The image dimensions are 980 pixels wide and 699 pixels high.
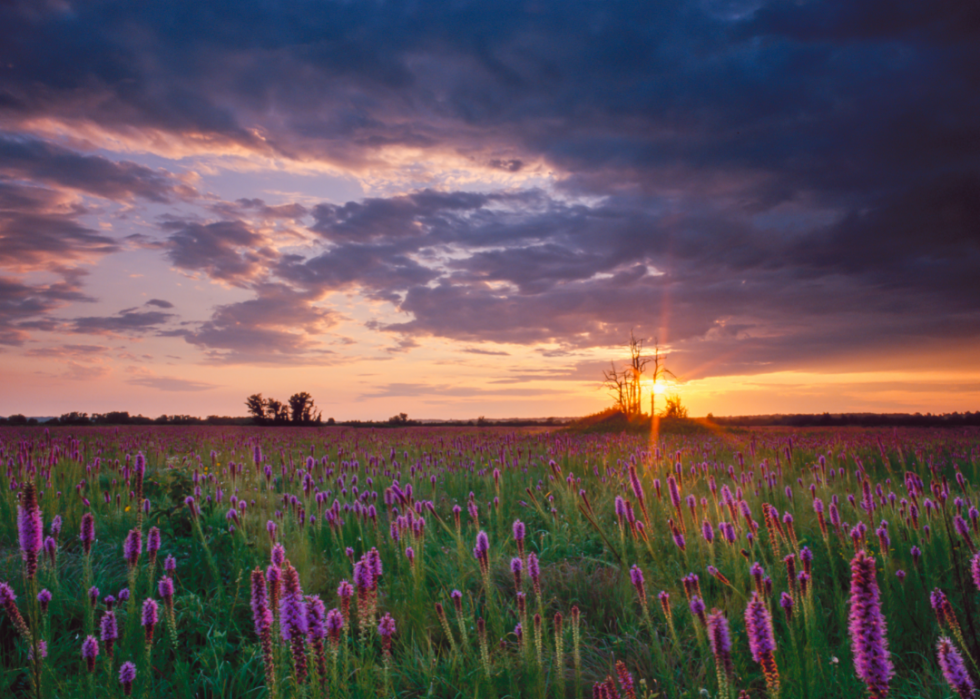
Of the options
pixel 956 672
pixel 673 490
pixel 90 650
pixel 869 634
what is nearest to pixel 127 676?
pixel 90 650

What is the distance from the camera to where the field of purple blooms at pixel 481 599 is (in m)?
1.91

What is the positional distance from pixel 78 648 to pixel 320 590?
1.37m

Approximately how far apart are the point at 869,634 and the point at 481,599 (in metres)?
2.91

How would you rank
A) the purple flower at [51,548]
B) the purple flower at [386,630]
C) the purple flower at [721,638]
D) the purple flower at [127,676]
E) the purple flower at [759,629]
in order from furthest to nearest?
the purple flower at [51,548] → the purple flower at [386,630] → the purple flower at [127,676] → the purple flower at [721,638] → the purple flower at [759,629]

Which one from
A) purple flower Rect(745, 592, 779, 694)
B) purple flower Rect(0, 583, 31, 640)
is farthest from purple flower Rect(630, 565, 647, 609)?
purple flower Rect(0, 583, 31, 640)

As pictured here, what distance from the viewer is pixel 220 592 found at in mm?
3404

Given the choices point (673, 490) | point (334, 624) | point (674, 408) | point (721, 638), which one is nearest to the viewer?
point (721, 638)

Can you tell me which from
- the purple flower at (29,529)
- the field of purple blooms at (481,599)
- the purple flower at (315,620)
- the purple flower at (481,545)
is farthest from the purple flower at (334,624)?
the purple flower at (29,529)

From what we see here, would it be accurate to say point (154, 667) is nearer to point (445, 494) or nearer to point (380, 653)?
point (380, 653)

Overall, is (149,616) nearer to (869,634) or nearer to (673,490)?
(869,634)

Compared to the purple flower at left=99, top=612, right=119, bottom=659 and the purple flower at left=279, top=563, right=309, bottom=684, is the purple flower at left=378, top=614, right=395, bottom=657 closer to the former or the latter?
the purple flower at left=279, top=563, right=309, bottom=684

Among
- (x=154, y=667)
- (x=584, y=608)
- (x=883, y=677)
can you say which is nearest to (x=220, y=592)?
(x=154, y=667)

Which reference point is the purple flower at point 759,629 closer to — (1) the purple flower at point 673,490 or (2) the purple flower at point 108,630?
(1) the purple flower at point 673,490

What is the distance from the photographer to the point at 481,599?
3812 millimetres
